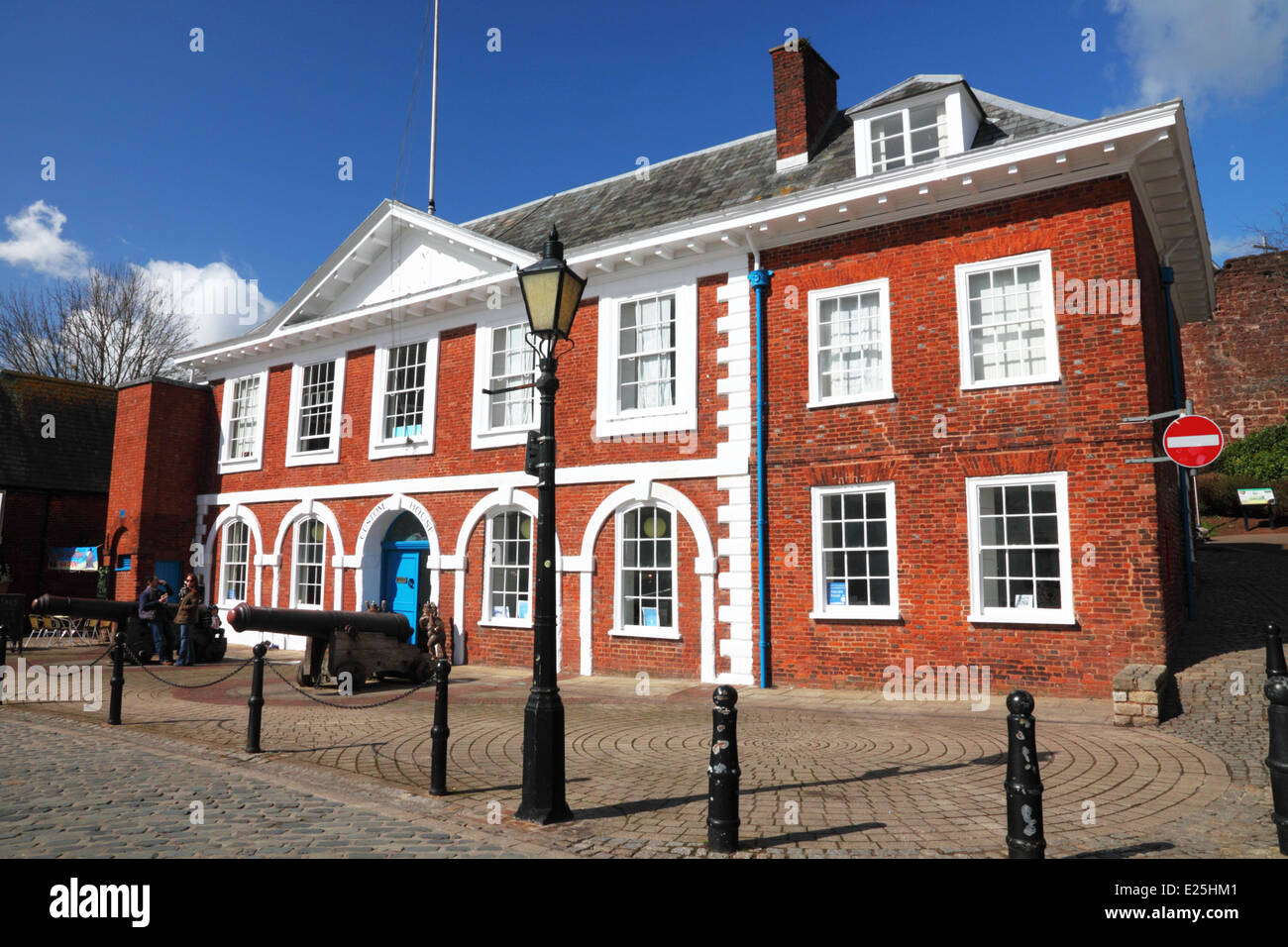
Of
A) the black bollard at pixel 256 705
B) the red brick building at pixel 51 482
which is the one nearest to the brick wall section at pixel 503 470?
the black bollard at pixel 256 705

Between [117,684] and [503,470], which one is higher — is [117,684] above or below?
below

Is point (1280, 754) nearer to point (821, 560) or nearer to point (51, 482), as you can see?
point (821, 560)

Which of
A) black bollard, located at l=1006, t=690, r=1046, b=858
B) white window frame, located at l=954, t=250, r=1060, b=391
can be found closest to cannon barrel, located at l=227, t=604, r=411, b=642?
black bollard, located at l=1006, t=690, r=1046, b=858

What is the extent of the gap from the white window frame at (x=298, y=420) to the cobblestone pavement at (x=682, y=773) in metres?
7.84

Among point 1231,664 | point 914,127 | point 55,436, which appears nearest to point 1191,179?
point 914,127

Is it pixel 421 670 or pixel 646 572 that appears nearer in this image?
pixel 421 670

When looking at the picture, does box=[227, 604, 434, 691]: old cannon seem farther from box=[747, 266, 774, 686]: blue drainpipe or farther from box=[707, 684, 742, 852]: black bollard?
box=[707, 684, 742, 852]: black bollard

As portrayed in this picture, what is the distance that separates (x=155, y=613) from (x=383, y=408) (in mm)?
5973

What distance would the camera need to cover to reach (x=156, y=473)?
2106 centimetres

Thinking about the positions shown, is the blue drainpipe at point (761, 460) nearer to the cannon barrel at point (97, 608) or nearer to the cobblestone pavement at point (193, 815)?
the cobblestone pavement at point (193, 815)

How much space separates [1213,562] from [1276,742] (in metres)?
15.5

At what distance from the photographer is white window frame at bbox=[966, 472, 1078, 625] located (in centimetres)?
1065
